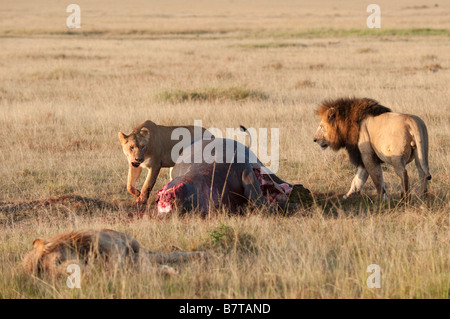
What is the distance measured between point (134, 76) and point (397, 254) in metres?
14.9

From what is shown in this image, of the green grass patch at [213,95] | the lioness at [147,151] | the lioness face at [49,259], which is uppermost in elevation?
the green grass patch at [213,95]

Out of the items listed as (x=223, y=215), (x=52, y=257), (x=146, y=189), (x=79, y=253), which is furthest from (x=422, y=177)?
(x=52, y=257)

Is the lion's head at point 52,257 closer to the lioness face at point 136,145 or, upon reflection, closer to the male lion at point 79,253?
the male lion at point 79,253

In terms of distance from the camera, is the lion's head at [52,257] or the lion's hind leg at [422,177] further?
the lion's hind leg at [422,177]

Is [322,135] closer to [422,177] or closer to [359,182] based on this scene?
[359,182]

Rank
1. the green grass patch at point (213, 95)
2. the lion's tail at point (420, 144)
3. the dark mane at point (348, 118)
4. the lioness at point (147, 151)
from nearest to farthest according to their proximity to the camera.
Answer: the lion's tail at point (420, 144)
the dark mane at point (348, 118)
the lioness at point (147, 151)
the green grass patch at point (213, 95)

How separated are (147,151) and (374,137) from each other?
2434 mm

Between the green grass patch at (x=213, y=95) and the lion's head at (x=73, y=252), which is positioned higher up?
the green grass patch at (x=213, y=95)

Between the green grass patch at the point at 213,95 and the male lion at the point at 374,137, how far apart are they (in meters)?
6.65

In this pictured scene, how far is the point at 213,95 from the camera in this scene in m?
14.2

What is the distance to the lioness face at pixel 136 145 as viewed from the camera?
281 inches

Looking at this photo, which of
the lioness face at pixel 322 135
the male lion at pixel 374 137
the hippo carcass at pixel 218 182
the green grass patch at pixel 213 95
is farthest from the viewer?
the green grass patch at pixel 213 95

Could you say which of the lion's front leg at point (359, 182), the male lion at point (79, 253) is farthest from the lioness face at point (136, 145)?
the male lion at point (79, 253)

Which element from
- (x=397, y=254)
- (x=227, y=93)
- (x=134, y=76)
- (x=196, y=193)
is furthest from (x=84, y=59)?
(x=397, y=254)
